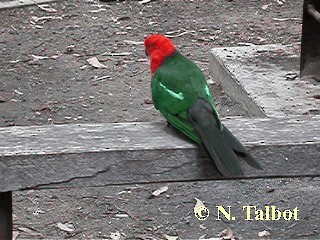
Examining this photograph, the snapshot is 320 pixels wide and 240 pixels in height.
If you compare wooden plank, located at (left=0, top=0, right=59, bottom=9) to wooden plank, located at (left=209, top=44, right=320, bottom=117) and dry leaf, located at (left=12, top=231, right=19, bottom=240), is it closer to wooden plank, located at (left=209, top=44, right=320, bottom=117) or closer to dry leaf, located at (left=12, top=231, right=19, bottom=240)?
wooden plank, located at (left=209, top=44, right=320, bottom=117)

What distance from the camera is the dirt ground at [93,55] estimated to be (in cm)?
419

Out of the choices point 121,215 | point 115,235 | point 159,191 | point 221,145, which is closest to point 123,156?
point 221,145

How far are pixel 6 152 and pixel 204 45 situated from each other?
490 centimetres

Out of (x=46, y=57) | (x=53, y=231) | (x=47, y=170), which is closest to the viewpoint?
(x=47, y=170)

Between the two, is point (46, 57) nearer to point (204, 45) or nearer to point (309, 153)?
point (204, 45)

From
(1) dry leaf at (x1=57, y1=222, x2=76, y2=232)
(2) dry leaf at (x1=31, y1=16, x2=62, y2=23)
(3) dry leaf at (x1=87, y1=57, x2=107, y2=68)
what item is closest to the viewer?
(1) dry leaf at (x1=57, y1=222, x2=76, y2=232)

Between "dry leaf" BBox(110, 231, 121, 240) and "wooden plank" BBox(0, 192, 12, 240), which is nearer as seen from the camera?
"wooden plank" BBox(0, 192, 12, 240)

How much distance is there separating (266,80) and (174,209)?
1443 mm

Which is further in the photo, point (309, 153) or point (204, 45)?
point (204, 45)

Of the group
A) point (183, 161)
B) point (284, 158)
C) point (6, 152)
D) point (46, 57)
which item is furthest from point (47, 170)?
point (46, 57)

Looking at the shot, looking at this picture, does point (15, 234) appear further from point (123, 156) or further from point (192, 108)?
point (123, 156)

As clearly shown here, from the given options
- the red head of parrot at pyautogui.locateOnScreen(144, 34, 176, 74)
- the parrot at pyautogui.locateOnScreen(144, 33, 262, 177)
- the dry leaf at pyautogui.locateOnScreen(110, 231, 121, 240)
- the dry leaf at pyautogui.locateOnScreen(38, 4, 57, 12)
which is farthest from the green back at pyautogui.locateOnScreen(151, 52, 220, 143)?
the dry leaf at pyautogui.locateOnScreen(38, 4, 57, 12)

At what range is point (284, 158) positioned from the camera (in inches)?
87.0

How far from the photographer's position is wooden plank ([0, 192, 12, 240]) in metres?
2.38
